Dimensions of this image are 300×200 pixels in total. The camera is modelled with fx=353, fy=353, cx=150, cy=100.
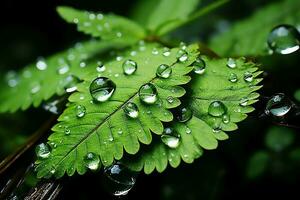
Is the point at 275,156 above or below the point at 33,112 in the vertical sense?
below

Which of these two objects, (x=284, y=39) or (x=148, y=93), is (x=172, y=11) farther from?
(x=148, y=93)

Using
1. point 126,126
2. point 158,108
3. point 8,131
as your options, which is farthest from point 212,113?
point 8,131

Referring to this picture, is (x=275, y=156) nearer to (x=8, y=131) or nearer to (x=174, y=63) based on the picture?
(x=174, y=63)

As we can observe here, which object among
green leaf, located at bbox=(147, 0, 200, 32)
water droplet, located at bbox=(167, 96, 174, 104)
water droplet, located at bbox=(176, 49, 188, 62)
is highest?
green leaf, located at bbox=(147, 0, 200, 32)

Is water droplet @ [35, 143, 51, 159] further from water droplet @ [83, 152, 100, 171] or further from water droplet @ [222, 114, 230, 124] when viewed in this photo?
water droplet @ [222, 114, 230, 124]

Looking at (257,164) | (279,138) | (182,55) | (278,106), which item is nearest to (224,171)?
(257,164)

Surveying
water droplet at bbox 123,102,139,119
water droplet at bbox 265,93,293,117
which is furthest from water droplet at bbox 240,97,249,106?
water droplet at bbox 123,102,139,119
